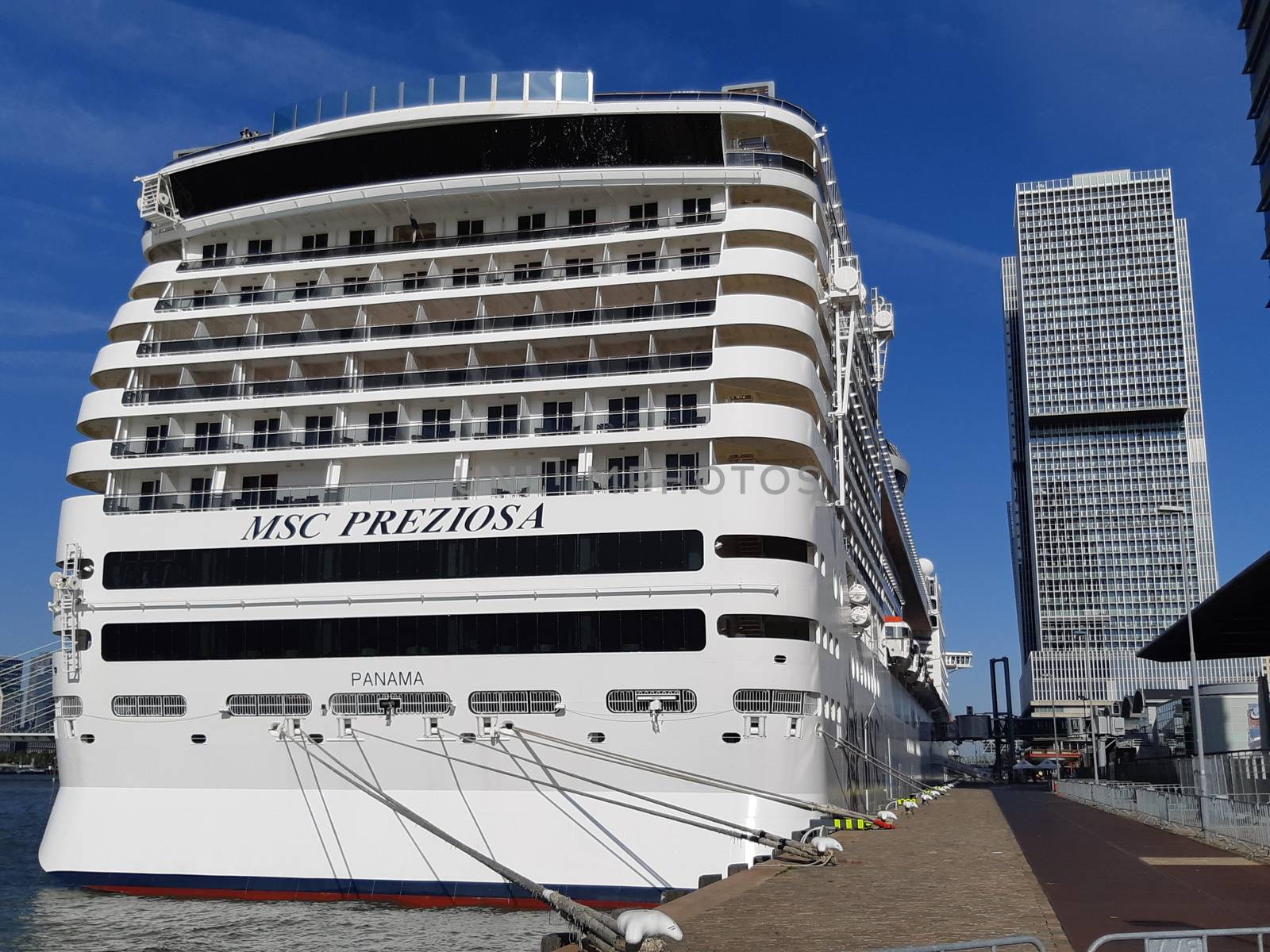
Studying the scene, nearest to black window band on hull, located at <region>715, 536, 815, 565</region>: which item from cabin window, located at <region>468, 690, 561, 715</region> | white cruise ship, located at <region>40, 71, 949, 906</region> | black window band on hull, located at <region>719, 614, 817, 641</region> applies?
white cruise ship, located at <region>40, 71, 949, 906</region>

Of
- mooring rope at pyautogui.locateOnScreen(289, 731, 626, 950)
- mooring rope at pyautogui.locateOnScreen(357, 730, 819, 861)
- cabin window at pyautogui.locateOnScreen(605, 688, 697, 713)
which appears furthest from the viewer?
cabin window at pyautogui.locateOnScreen(605, 688, 697, 713)

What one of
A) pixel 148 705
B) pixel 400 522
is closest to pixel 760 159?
pixel 400 522

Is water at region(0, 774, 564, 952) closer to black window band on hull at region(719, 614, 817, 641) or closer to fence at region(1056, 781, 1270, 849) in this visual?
black window band on hull at region(719, 614, 817, 641)

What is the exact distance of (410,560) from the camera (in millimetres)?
25609

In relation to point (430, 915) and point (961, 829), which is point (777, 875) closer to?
point (430, 915)

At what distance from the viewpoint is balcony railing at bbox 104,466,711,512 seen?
26.1 meters

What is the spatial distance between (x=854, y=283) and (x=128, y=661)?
66.5 ft

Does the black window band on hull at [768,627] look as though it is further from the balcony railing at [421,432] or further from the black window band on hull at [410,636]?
the balcony railing at [421,432]

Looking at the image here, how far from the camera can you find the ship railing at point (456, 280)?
28.9 meters

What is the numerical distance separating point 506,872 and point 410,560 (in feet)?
28.3

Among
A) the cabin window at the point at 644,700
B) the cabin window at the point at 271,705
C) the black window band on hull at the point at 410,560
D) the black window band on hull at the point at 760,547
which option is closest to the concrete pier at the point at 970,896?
the cabin window at the point at 644,700

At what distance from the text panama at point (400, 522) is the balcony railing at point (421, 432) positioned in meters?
2.09

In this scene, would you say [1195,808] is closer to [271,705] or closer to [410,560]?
[410,560]

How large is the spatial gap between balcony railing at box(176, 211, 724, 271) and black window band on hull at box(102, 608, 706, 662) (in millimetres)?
10011
